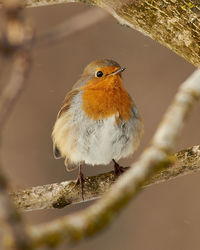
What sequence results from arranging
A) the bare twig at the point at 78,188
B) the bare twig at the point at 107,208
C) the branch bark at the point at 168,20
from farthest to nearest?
1. the bare twig at the point at 78,188
2. the branch bark at the point at 168,20
3. the bare twig at the point at 107,208

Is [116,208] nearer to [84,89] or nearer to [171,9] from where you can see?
[171,9]

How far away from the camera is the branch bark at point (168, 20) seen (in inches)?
82.1

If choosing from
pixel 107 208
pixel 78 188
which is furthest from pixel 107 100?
pixel 107 208

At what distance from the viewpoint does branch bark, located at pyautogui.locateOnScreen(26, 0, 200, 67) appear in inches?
82.1

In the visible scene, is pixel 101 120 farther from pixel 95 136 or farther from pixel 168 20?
pixel 168 20

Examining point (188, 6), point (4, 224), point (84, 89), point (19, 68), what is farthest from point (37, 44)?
point (84, 89)

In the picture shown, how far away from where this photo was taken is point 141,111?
4.59m

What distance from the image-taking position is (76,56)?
4.63 m

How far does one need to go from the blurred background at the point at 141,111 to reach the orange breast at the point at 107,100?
156 cm

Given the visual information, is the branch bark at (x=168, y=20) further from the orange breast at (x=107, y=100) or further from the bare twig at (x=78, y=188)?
the orange breast at (x=107, y=100)

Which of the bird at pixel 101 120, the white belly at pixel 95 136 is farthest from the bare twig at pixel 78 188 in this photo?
the white belly at pixel 95 136

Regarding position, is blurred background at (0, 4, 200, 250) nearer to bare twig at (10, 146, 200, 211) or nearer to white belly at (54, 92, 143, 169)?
white belly at (54, 92, 143, 169)

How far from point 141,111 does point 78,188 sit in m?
2.21

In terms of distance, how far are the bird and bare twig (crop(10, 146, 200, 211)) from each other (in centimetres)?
25
